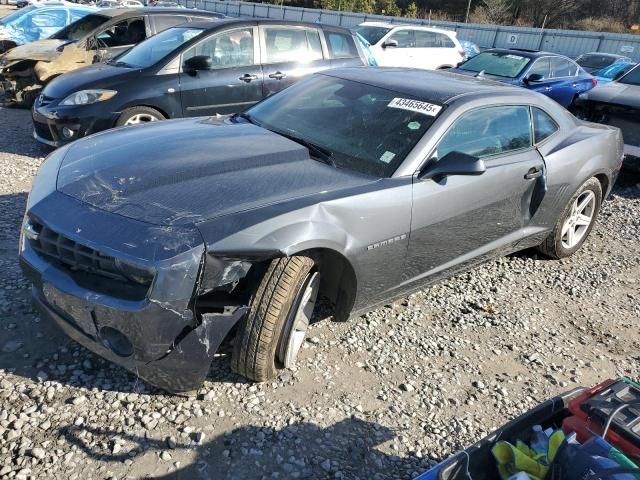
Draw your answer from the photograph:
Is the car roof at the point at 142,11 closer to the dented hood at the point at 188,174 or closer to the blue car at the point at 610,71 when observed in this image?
the dented hood at the point at 188,174

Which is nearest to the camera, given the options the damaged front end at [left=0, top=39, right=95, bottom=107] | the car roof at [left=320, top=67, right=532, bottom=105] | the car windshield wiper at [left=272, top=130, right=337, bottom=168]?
the car windshield wiper at [left=272, top=130, right=337, bottom=168]

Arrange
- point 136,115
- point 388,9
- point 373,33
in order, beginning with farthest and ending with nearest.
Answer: point 388,9 → point 373,33 → point 136,115

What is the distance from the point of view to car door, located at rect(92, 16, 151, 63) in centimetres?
841

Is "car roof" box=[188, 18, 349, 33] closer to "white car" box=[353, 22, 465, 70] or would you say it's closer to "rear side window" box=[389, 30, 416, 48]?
"white car" box=[353, 22, 465, 70]

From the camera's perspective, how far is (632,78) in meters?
7.52

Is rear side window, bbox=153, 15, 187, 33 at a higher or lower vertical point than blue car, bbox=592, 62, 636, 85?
higher

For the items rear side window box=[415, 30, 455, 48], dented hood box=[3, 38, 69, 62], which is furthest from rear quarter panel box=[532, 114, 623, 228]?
rear side window box=[415, 30, 455, 48]

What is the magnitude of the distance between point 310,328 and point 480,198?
1.40 m

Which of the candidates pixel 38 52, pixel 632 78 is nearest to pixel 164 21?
pixel 38 52

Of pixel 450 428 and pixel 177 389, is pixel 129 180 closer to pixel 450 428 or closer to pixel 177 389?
pixel 177 389

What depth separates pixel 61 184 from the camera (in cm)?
270

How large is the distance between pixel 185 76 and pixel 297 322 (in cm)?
439

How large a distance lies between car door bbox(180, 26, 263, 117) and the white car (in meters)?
5.77

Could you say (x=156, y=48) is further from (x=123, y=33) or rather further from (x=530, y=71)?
(x=530, y=71)
